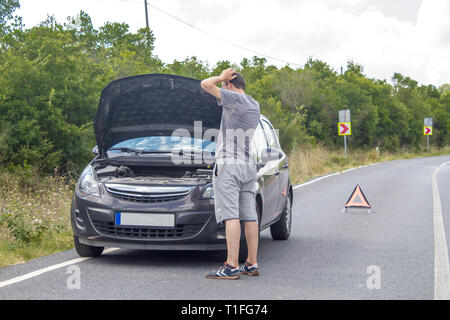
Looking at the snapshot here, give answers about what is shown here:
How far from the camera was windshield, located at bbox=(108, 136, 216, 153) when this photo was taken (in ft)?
23.2

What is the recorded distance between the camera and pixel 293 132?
28234 millimetres

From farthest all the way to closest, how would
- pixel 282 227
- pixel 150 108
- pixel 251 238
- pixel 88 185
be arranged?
pixel 282 227
pixel 150 108
pixel 88 185
pixel 251 238

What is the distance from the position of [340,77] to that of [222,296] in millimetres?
44618

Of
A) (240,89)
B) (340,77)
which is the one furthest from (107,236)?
(340,77)

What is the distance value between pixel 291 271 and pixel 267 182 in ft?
4.17

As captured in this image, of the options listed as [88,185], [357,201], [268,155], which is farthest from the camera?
[357,201]

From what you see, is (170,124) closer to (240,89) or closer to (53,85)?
(240,89)

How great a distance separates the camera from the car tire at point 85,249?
6.51m

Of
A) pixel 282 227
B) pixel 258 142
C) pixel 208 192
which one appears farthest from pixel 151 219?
pixel 282 227

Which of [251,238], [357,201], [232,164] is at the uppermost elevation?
[232,164]

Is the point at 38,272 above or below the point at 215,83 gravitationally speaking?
below

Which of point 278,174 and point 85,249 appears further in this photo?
point 278,174

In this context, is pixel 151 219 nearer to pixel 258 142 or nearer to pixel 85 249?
pixel 85 249

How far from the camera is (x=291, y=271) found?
19.7ft
